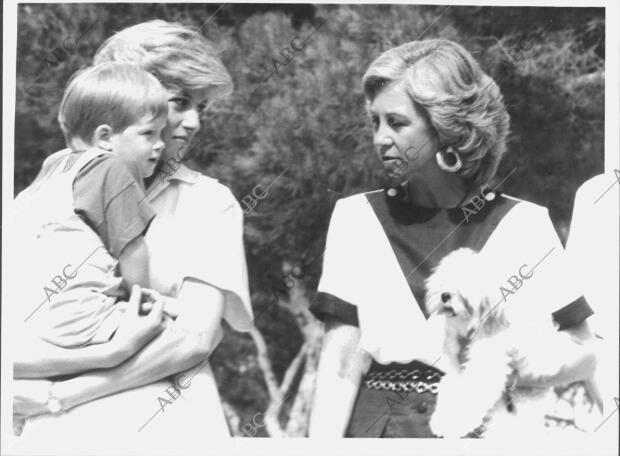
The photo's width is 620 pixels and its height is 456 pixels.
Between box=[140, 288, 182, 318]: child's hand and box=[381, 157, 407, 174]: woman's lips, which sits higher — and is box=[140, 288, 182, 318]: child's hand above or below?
below

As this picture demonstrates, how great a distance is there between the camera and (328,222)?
4156 mm

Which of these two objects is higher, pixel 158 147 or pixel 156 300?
pixel 158 147

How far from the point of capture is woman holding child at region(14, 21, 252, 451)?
12.5 feet

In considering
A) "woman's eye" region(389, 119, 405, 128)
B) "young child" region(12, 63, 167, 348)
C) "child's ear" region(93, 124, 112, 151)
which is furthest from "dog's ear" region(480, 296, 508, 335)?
"child's ear" region(93, 124, 112, 151)

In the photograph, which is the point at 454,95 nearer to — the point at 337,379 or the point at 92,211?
the point at 337,379

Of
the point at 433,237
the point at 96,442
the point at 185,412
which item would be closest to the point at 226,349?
the point at 185,412

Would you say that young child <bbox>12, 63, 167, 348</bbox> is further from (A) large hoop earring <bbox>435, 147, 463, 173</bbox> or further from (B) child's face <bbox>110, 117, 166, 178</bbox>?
(A) large hoop earring <bbox>435, 147, 463, 173</bbox>

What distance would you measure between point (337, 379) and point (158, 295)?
2.25ft

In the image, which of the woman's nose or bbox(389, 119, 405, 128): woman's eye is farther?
bbox(389, 119, 405, 128): woman's eye

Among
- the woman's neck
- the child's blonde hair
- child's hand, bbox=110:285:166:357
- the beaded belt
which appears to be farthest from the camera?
the woman's neck

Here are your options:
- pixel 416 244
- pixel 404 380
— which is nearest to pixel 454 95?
pixel 416 244

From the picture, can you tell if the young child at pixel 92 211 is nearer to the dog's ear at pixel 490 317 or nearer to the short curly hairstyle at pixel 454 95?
the short curly hairstyle at pixel 454 95

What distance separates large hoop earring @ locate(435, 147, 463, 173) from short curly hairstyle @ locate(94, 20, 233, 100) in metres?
0.78

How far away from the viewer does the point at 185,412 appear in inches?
157
